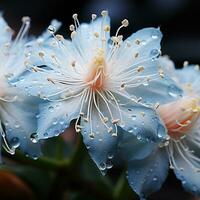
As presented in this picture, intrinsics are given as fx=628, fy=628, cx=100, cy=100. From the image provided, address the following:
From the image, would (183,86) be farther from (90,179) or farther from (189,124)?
(90,179)

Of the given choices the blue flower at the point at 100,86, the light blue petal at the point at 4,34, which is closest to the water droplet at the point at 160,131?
the blue flower at the point at 100,86

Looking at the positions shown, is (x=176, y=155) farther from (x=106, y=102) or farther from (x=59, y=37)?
(x=59, y=37)

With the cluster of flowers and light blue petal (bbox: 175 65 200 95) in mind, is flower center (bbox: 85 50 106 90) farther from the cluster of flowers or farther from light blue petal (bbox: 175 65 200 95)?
light blue petal (bbox: 175 65 200 95)

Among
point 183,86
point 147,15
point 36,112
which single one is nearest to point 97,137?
point 36,112

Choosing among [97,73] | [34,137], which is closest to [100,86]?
[97,73]

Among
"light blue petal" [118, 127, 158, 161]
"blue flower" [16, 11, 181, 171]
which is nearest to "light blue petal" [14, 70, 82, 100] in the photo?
"blue flower" [16, 11, 181, 171]

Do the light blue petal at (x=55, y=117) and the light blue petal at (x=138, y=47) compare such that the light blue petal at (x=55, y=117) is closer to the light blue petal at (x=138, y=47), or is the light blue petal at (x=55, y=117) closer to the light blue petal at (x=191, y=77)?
the light blue petal at (x=138, y=47)

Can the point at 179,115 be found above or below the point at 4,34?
below
